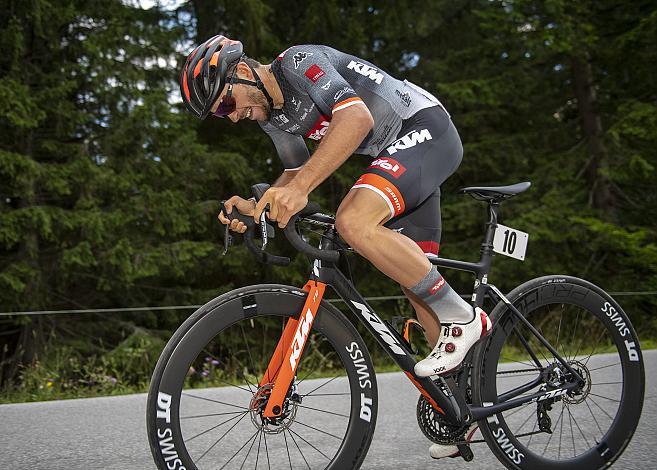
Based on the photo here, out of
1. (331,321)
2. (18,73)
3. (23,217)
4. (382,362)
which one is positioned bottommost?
(382,362)

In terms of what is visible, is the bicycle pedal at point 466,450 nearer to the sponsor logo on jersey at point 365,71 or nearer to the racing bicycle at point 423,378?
the racing bicycle at point 423,378

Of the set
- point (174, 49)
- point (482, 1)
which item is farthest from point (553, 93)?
point (174, 49)

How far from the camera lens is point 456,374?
299 centimetres

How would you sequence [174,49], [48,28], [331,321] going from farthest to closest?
[174,49] → [48,28] → [331,321]

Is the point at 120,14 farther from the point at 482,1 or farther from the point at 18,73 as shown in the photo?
the point at 482,1

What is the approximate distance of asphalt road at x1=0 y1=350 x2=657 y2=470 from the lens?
337 cm

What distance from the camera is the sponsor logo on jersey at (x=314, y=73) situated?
2.70 meters

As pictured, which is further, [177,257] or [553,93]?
[553,93]

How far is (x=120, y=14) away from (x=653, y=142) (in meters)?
9.49

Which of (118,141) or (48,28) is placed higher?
(48,28)

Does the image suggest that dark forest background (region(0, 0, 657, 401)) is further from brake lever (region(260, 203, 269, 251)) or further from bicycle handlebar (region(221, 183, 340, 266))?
brake lever (region(260, 203, 269, 251))

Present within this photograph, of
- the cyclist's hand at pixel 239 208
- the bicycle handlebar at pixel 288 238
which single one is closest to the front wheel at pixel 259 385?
the bicycle handlebar at pixel 288 238

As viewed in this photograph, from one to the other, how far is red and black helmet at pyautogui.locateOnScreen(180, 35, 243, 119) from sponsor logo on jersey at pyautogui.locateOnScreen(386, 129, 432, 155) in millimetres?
699

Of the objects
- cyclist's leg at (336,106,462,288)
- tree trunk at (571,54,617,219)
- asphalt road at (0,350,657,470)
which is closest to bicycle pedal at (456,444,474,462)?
asphalt road at (0,350,657,470)
